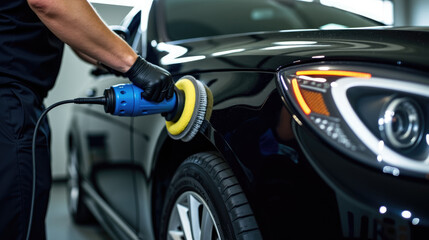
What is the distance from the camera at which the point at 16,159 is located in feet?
3.80

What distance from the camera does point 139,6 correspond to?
2.00m

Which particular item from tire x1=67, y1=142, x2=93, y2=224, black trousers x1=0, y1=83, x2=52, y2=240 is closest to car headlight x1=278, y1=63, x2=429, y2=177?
black trousers x1=0, y1=83, x2=52, y2=240

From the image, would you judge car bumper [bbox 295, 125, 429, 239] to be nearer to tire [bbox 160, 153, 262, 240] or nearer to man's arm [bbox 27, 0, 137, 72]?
tire [bbox 160, 153, 262, 240]

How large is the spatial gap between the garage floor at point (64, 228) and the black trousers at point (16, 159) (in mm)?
1558

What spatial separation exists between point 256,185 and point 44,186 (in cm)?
60

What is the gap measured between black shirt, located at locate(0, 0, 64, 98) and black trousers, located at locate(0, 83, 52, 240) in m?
0.03

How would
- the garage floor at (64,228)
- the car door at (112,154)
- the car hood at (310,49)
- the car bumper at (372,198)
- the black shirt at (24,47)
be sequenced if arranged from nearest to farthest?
the car bumper at (372,198), the car hood at (310,49), the black shirt at (24,47), the car door at (112,154), the garage floor at (64,228)

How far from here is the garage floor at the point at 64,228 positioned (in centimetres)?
273

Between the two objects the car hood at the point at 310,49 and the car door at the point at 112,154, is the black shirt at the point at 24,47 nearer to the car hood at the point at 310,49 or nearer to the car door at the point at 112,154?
the car hood at the point at 310,49

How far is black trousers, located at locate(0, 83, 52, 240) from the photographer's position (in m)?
1.15

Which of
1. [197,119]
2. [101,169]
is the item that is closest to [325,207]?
[197,119]

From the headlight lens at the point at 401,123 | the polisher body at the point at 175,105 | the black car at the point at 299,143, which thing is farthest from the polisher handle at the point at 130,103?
the headlight lens at the point at 401,123

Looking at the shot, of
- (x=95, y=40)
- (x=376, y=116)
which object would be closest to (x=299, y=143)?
(x=376, y=116)

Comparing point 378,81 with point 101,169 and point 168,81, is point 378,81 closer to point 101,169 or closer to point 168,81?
point 168,81
